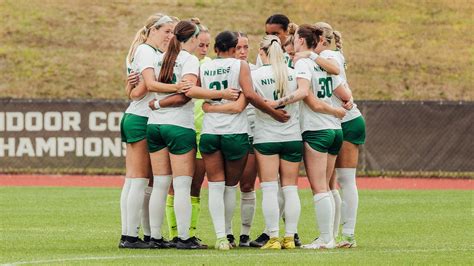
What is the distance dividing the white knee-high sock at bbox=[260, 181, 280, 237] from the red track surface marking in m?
13.4

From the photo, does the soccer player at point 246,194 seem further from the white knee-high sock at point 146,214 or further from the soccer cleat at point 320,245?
the white knee-high sock at point 146,214

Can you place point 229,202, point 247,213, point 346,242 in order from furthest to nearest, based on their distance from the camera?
point 247,213
point 346,242
point 229,202

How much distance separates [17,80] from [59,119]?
37.8 feet

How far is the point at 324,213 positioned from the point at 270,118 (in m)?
1.10

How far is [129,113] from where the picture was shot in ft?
41.3

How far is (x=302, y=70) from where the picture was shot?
1231 centimetres

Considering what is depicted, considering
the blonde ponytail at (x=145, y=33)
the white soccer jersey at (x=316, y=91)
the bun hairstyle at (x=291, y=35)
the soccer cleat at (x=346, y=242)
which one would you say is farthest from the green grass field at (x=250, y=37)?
the white soccer jersey at (x=316, y=91)

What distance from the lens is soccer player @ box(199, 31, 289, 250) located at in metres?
12.1

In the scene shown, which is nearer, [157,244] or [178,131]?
[178,131]

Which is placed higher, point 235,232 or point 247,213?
point 247,213

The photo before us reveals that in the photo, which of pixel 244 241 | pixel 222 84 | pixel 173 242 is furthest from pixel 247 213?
pixel 222 84

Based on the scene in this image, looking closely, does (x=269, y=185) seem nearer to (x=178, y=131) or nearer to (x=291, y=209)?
(x=291, y=209)

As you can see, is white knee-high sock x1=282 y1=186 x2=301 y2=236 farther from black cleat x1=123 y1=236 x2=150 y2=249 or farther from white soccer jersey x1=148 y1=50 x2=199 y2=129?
black cleat x1=123 y1=236 x2=150 y2=249

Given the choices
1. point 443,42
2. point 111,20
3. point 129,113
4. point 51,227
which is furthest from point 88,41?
point 129,113
